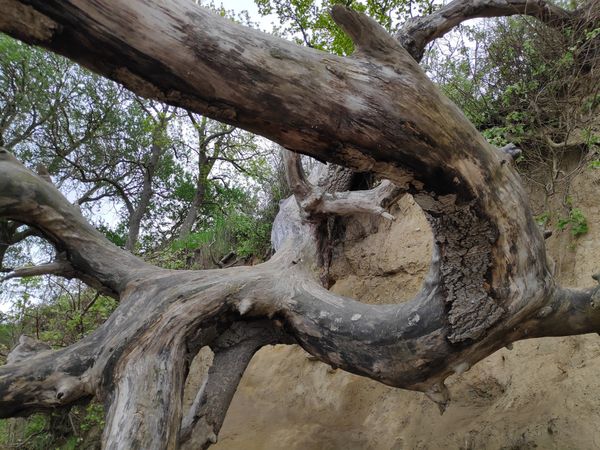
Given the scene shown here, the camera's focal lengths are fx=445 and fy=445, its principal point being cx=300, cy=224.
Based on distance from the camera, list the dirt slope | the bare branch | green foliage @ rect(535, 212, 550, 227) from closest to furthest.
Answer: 1. the dirt slope
2. green foliage @ rect(535, 212, 550, 227)
3. the bare branch

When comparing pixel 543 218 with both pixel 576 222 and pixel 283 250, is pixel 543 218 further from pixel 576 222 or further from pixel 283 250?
pixel 283 250

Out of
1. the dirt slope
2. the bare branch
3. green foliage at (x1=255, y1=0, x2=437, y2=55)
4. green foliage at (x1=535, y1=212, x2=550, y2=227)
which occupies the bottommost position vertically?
the dirt slope

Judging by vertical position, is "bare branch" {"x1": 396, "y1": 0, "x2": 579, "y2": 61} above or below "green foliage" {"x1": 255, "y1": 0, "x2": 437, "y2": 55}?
below

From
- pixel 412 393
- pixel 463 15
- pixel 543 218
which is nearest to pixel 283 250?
pixel 412 393

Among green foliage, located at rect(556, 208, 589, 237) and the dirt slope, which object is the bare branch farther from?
green foliage, located at rect(556, 208, 589, 237)

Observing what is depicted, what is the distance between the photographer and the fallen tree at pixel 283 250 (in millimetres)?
1353

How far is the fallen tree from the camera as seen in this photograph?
4.44 ft

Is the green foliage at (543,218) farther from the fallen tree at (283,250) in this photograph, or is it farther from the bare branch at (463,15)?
the bare branch at (463,15)

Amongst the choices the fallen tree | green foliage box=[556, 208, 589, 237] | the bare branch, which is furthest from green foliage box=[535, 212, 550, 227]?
the bare branch

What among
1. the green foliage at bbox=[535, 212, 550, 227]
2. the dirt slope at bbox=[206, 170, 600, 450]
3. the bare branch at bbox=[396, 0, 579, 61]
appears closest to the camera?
the dirt slope at bbox=[206, 170, 600, 450]

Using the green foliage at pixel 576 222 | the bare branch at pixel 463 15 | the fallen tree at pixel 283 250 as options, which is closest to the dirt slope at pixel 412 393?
the green foliage at pixel 576 222

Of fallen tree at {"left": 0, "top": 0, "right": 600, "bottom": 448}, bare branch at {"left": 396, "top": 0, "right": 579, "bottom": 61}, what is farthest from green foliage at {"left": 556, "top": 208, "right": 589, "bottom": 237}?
bare branch at {"left": 396, "top": 0, "right": 579, "bottom": 61}

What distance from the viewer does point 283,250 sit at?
12.0ft

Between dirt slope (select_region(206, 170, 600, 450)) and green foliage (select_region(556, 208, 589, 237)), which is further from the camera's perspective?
green foliage (select_region(556, 208, 589, 237))
